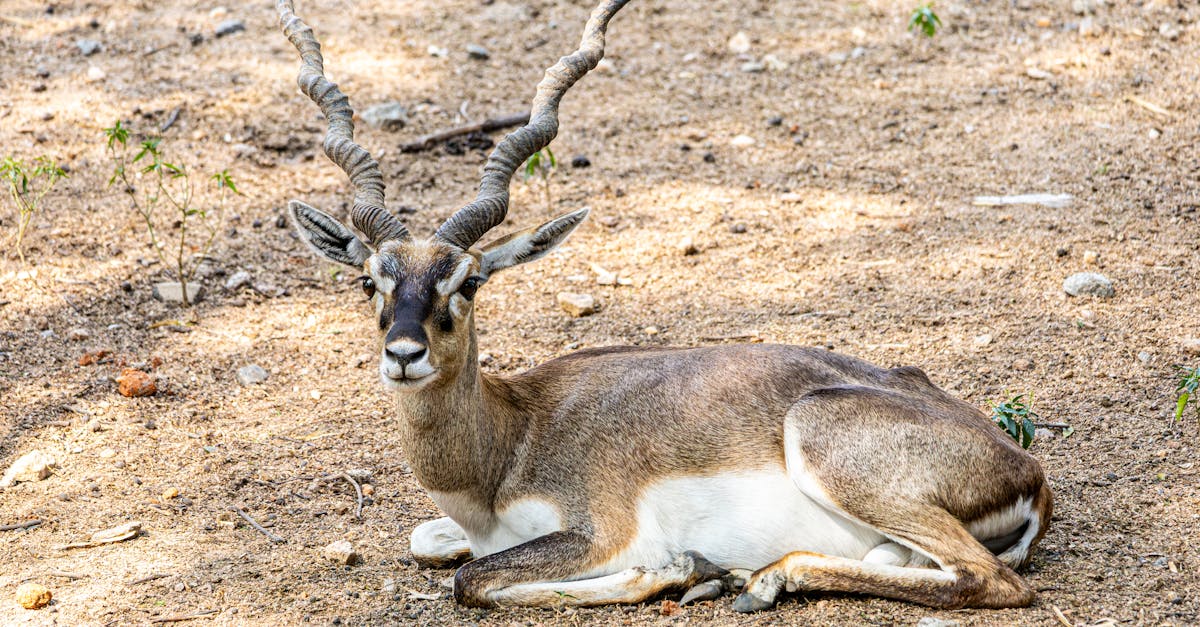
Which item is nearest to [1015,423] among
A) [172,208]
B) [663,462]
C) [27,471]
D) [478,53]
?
[663,462]

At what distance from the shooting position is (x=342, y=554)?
6.33 m

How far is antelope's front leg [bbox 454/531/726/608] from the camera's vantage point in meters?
5.84

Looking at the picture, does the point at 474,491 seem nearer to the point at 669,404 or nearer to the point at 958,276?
the point at 669,404

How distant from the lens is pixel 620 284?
9664 mm

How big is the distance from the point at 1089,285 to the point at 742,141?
3.84 m

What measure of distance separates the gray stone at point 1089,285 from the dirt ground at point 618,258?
0.09 meters

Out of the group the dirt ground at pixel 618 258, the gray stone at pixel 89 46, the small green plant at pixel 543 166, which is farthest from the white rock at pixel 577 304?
the gray stone at pixel 89 46

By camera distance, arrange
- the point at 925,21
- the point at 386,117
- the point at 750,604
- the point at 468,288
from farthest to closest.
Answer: the point at 925,21
the point at 386,117
the point at 468,288
the point at 750,604

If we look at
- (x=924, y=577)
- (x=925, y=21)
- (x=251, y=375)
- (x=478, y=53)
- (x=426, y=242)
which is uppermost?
(x=426, y=242)

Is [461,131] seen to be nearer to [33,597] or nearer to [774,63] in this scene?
[774,63]

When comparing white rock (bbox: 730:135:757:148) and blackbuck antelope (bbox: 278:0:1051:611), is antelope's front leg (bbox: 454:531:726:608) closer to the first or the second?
blackbuck antelope (bbox: 278:0:1051:611)

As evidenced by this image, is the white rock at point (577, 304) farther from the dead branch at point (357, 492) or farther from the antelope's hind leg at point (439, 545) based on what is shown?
the antelope's hind leg at point (439, 545)

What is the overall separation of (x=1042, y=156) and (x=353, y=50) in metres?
6.92

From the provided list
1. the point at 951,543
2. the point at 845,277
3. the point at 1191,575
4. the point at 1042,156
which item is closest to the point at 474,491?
the point at 951,543
